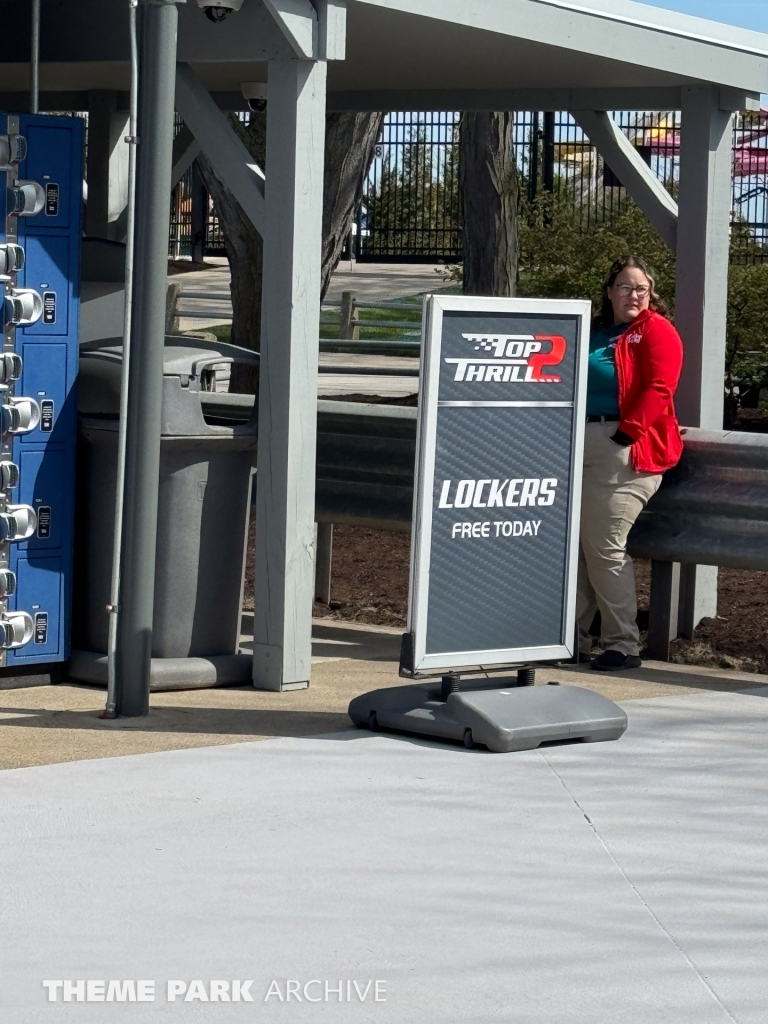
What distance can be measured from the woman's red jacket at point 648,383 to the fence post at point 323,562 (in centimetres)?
219

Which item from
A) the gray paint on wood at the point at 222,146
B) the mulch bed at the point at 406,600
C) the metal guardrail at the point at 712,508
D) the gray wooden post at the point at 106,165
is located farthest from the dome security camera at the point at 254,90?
the metal guardrail at the point at 712,508

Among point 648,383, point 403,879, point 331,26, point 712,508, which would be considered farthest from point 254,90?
point 403,879

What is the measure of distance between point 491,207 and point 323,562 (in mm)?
6601

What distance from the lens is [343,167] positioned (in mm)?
13234

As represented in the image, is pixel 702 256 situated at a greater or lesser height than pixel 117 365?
greater

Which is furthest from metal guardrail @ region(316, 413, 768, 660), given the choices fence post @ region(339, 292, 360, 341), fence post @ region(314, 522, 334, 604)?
fence post @ region(339, 292, 360, 341)

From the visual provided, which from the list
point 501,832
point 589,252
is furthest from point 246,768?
point 589,252

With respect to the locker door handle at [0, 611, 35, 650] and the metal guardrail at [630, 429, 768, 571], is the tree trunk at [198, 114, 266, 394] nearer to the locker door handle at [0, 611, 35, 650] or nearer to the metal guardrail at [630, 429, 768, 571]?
the metal guardrail at [630, 429, 768, 571]

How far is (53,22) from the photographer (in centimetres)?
764

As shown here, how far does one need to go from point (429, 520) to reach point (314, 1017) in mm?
2722

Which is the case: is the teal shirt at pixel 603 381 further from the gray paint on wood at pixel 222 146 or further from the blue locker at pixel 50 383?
the blue locker at pixel 50 383

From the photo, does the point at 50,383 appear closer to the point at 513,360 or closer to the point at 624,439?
the point at 513,360

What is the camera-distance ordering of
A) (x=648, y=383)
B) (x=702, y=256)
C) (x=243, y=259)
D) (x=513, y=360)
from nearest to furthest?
(x=513, y=360) → (x=648, y=383) → (x=702, y=256) → (x=243, y=259)

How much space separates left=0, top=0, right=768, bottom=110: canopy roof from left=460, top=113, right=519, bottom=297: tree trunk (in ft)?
19.0
